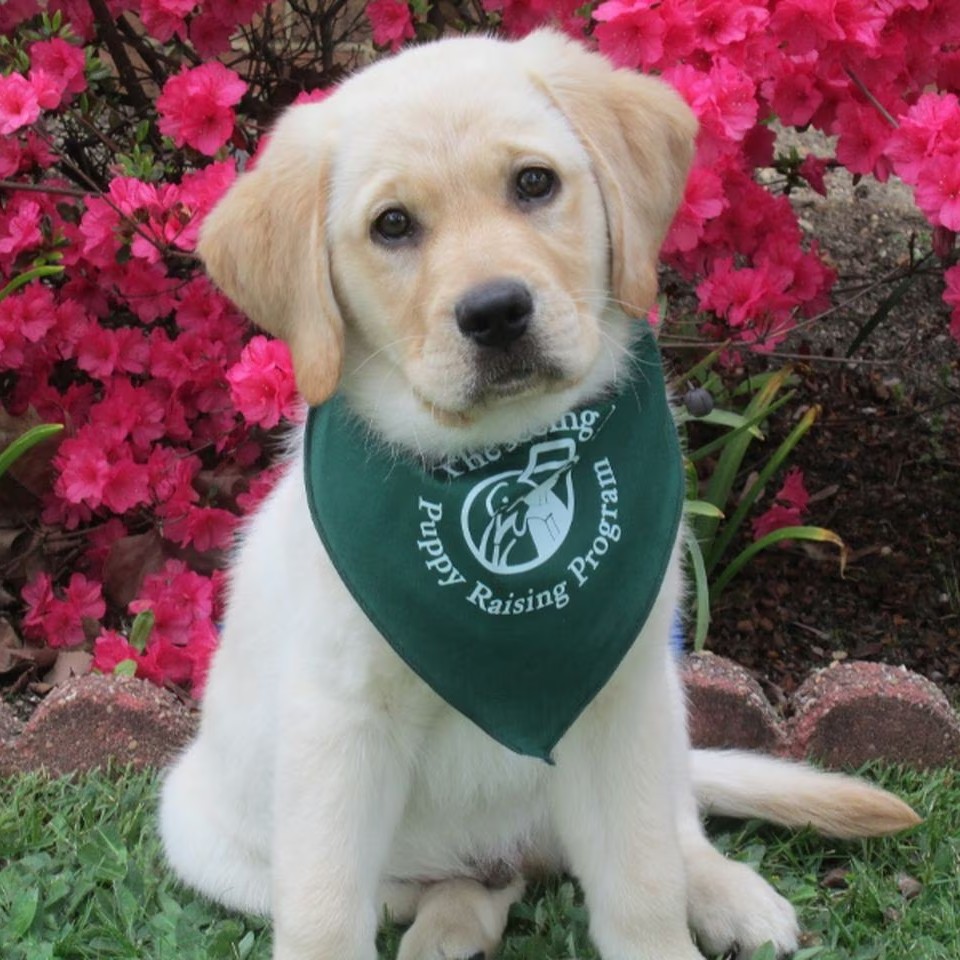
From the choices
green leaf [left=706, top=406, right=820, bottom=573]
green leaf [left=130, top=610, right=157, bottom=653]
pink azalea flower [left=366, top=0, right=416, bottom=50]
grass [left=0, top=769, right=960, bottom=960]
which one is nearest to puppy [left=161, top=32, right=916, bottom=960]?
grass [left=0, top=769, right=960, bottom=960]

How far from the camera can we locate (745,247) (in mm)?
3824

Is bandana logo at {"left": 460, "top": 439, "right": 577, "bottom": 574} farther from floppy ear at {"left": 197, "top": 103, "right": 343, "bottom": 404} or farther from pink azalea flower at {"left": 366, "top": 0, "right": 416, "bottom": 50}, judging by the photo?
pink azalea flower at {"left": 366, "top": 0, "right": 416, "bottom": 50}

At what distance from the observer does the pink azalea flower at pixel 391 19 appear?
12.8 ft

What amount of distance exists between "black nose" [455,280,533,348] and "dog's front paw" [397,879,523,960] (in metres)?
1.17

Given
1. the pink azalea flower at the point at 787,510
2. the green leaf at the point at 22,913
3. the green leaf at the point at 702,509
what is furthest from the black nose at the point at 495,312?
the pink azalea flower at the point at 787,510

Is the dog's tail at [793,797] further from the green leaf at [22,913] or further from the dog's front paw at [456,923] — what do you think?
the green leaf at [22,913]

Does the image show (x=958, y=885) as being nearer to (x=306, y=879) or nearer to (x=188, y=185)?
(x=306, y=879)

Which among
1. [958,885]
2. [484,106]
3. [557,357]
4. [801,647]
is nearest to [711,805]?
[958,885]

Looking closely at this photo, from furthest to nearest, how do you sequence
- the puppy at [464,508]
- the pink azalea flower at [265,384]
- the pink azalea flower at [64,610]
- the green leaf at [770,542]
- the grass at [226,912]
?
the pink azalea flower at [64,610]
the green leaf at [770,542]
the pink azalea flower at [265,384]
the grass at [226,912]
the puppy at [464,508]

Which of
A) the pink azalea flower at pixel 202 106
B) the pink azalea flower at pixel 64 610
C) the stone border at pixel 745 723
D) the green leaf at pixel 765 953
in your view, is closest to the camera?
the green leaf at pixel 765 953

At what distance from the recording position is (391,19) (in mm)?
3910

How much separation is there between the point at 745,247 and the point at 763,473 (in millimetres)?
614

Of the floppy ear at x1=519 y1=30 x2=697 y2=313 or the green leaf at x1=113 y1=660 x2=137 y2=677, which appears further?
the green leaf at x1=113 y1=660 x2=137 y2=677

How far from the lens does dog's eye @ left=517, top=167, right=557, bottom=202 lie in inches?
96.1
